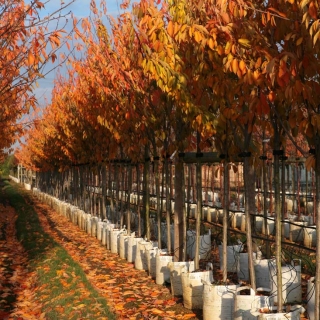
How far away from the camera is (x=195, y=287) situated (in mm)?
7820

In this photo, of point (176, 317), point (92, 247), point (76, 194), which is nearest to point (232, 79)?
point (176, 317)

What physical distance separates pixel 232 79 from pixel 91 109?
8.05 m

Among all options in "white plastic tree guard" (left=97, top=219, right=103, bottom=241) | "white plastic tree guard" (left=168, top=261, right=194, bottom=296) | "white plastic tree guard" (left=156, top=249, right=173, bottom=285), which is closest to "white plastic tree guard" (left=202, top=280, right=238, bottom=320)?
"white plastic tree guard" (left=168, top=261, right=194, bottom=296)

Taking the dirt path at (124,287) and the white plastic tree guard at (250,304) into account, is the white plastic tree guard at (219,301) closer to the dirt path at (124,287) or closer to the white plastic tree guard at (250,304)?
the white plastic tree guard at (250,304)

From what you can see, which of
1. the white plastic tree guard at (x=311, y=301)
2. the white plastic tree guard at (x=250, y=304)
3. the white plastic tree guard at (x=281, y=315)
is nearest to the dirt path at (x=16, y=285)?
the white plastic tree guard at (x=250, y=304)

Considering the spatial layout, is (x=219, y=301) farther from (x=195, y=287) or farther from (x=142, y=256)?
(x=142, y=256)

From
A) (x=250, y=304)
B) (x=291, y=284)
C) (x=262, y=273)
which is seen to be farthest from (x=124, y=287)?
(x=250, y=304)

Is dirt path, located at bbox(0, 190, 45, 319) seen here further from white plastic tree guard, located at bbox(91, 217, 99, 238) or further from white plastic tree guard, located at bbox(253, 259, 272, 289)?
white plastic tree guard, located at bbox(253, 259, 272, 289)

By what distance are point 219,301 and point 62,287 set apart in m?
3.58

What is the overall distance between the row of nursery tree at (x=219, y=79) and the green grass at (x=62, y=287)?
6.61ft

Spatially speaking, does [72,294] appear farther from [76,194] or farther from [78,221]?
[76,194]

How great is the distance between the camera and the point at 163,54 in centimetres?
706

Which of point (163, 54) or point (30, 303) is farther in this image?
point (30, 303)

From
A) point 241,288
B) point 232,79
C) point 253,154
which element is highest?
point 232,79
